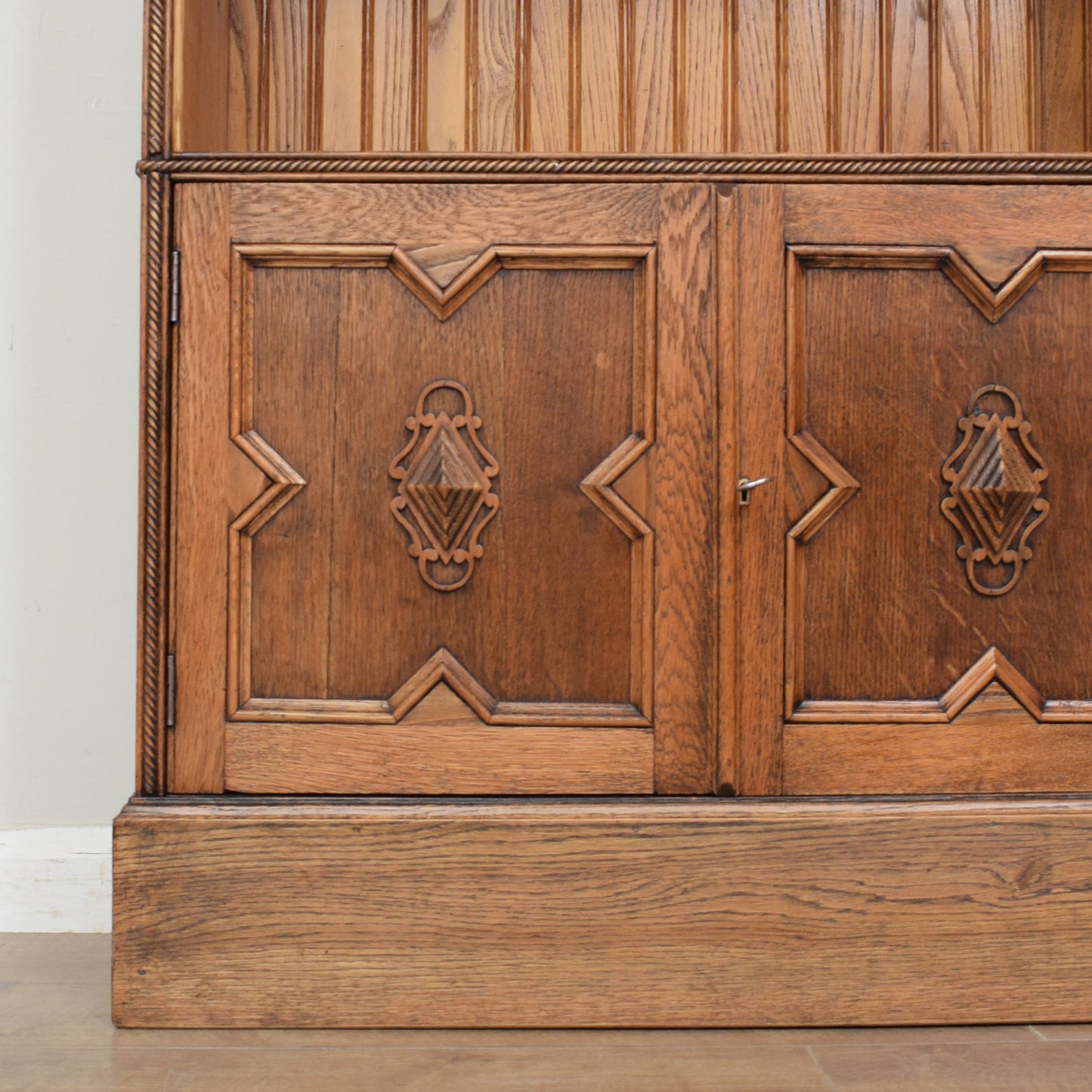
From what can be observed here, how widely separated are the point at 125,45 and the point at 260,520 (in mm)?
868

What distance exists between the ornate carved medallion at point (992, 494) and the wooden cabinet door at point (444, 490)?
30 centimetres

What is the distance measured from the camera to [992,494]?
1104 mm

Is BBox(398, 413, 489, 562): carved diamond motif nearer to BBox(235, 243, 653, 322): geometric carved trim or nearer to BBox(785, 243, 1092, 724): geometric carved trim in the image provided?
BBox(235, 243, 653, 322): geometric carved trim

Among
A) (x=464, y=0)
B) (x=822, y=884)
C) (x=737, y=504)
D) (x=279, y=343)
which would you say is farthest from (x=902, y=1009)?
(x=464, y=0)

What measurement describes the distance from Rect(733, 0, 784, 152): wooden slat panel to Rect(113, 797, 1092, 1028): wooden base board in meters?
0.97

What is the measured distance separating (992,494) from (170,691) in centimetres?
101

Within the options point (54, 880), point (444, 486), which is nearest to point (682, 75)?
point (444, 486)

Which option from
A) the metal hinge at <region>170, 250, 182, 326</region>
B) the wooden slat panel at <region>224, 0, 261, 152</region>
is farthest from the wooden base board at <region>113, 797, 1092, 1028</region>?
the wooden slat panel at <region>224, 0, 261, 152</region>

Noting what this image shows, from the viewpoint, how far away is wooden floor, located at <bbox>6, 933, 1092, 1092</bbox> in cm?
94

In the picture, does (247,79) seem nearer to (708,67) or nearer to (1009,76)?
(708,67)

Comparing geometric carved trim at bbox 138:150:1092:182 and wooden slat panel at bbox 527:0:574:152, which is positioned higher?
wooden slat panel at bbox 527:0:574:152

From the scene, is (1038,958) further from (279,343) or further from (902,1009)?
(279,343)

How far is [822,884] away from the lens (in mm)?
1066

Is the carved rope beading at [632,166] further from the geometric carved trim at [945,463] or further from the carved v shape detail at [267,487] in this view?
the carved v shape detail at [267,487]
